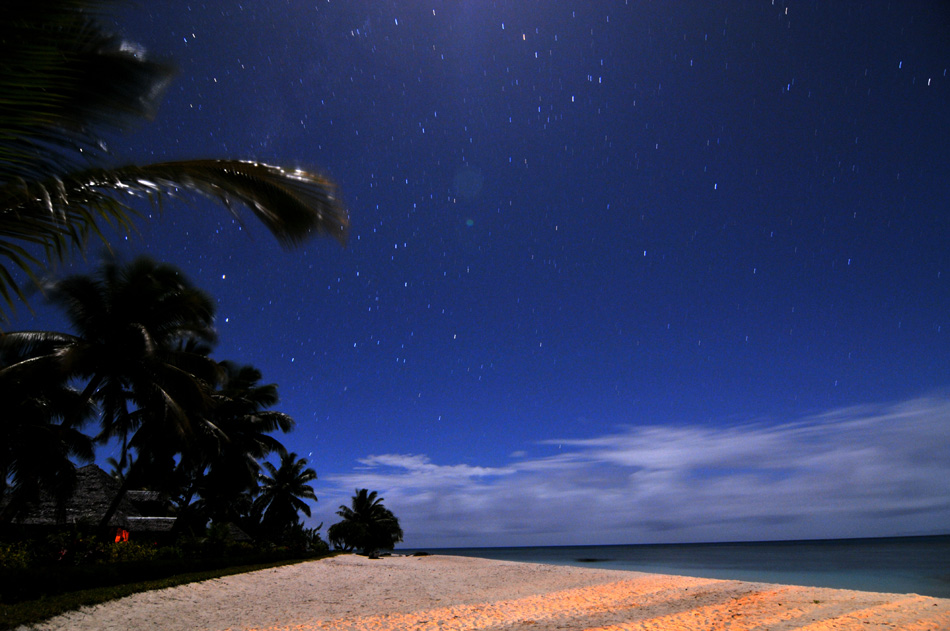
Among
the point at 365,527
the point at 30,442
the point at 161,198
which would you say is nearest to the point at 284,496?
the point at 365,527

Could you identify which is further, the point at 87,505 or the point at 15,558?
the point at 87,505

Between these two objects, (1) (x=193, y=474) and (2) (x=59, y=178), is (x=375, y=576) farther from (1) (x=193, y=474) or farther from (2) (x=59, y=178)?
(2) (x=59, y=178)

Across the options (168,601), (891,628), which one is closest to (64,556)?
(168,601)

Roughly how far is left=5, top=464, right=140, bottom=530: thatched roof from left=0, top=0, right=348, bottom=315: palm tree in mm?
19696

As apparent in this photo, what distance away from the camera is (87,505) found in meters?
21.0

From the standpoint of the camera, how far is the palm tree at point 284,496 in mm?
33844

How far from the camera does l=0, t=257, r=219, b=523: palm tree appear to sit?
1364 cm

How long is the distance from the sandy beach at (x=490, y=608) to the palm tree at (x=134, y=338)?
5259 mm

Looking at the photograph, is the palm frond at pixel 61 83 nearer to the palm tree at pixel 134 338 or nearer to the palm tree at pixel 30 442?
the palm tree at pixel 134 338

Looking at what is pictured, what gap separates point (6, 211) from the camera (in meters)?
3.12

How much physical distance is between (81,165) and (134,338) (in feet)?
40.4

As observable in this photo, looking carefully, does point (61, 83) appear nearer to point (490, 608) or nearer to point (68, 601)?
point (68, 601)

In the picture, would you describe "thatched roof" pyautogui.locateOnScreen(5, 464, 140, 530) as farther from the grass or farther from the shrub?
the grass

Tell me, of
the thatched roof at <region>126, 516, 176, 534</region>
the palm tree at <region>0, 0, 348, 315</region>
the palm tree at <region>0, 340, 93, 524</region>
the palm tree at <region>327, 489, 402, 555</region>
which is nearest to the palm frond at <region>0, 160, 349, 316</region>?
the palm tree at <region>0, 0, 348, 315</region>
